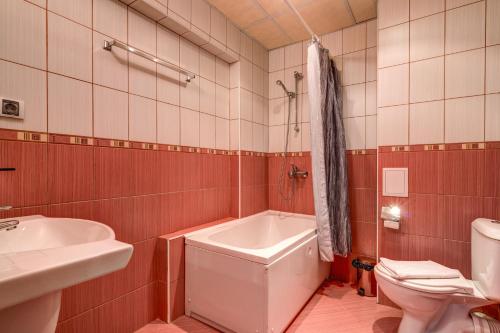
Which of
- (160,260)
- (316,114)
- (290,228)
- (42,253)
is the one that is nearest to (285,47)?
(316,114)

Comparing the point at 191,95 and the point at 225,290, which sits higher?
the point at 191,95

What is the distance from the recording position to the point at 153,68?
1.71 meters

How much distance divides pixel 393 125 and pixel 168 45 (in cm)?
180

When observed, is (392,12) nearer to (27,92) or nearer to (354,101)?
(354,101)

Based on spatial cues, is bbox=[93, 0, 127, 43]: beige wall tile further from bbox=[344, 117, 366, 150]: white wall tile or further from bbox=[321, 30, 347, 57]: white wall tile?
bbox=[344, 117, 366, 150]: white wall tile

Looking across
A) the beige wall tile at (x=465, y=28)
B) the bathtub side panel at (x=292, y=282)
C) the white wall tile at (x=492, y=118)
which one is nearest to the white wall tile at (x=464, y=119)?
the white wall tile at (x=492, y=118)

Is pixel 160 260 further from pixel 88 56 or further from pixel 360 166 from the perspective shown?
pixel 360 166

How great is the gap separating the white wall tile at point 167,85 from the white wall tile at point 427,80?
1.73 meters

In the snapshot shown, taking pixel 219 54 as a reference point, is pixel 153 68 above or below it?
below

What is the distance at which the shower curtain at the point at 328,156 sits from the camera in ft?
6.36

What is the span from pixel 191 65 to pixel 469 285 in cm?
232

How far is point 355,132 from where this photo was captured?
90.7 inches

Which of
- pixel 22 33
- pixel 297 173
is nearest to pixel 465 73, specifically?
pixel 297 173

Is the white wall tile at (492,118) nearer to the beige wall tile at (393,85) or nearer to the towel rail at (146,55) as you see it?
the beige wall tile at (393,85)
